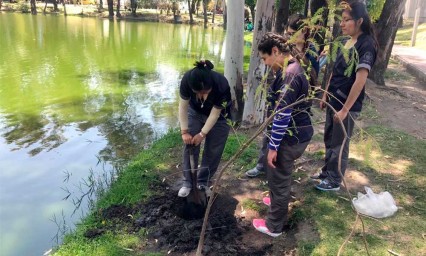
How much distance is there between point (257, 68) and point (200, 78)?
91.0 inches

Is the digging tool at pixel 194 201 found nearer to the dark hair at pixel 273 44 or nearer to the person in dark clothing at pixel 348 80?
the person in dark clothing at pixel 348 80

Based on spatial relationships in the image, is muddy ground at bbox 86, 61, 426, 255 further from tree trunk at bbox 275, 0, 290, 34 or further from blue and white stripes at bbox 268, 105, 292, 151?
tree trunk at bbox 275, 0, 290, 34

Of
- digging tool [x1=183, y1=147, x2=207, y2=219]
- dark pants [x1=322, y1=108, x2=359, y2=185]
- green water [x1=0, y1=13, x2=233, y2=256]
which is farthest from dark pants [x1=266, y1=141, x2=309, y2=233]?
green water [x1=0, y1=13, x2=233, y2=256]

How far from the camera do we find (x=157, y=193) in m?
4.32

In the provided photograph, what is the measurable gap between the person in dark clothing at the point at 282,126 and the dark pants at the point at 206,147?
813mm

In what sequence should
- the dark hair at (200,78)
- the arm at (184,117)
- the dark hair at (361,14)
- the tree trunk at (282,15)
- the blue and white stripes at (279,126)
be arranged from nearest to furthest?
the blue and white stripes at (279,126) → the dark hair at (361,14) → the dark hair at (200,78) → the arm at (184,117) → the tree trunk at (282,15)

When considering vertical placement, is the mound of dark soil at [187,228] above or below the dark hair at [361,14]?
below

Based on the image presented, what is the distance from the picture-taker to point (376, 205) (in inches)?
135

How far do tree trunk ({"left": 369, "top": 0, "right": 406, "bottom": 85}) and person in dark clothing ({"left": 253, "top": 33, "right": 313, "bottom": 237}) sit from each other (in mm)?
5933

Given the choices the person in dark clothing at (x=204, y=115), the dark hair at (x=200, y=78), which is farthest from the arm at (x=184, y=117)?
the dark hair at (x=200, y=78)

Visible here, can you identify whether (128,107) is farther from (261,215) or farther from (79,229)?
(261,215)

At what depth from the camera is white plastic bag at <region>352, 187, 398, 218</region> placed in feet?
11.1

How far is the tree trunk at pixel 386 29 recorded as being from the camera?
8.15m

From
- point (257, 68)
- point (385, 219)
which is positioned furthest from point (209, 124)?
point (257, 68)
